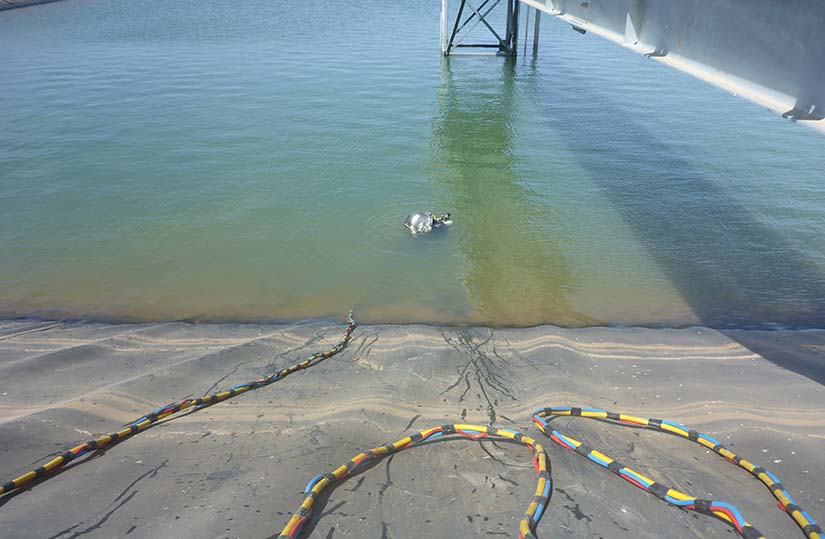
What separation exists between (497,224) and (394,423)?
21.3 feet

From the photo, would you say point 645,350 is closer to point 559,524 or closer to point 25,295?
point 559,524

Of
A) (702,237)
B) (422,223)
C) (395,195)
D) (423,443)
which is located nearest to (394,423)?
(423,443)

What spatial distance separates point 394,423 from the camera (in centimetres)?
572

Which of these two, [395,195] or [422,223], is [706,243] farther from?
[395,195]

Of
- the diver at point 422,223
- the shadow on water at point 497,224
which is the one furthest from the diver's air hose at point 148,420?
the diver at point 422,223

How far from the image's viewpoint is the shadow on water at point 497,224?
9.06 m

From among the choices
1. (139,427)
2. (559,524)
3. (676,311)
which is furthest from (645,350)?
(139,427)

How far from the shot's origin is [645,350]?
7438 mm

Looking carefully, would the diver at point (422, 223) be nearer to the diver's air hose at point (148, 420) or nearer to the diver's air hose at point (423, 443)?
the diver's air hose at point (148, 420)

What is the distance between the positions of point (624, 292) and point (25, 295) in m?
9.62

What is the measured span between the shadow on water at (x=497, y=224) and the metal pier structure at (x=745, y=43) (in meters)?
3.62

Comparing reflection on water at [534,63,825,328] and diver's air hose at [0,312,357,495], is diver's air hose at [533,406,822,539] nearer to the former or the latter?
diver's air hose at [0,312,357,495]

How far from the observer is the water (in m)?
9.23

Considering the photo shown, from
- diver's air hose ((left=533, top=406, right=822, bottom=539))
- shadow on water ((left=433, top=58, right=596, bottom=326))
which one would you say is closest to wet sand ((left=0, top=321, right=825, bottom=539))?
diver's air hose ((left=533, top=406, right=822, bottom=539))
